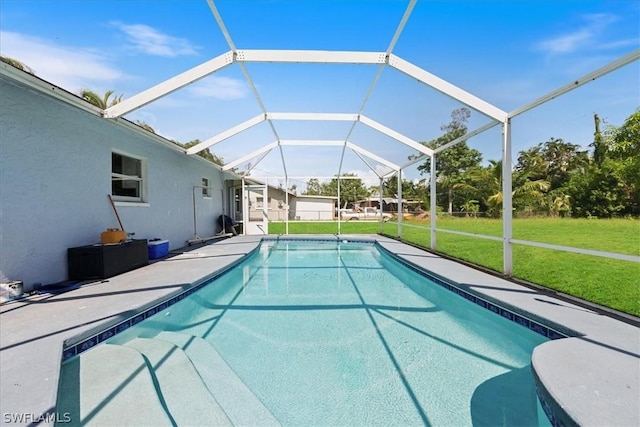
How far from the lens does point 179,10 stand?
16.1 ft

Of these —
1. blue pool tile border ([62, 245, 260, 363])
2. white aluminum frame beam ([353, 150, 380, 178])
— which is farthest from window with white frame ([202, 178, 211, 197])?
blue pool tile border ([62, 245, 260, 363])

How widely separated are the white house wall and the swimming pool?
2091mm

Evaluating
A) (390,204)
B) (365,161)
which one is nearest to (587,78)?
(365,161)

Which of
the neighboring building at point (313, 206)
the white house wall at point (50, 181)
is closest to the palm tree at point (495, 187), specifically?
the neighboring building at point (313, 206)

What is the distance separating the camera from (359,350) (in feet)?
11.1

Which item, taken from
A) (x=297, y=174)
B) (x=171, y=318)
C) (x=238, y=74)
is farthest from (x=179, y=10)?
(x=297, y=174)

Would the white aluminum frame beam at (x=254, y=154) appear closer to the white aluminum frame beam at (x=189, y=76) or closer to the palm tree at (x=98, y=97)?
the white aluminum frame beam at (x=189, y=76)

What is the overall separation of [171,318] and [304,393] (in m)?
2.29

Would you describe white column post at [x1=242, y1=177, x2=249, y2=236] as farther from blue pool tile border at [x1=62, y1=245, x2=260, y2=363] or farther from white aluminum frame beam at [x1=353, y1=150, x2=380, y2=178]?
blue pool tile border at [x1=62, y1=245, x2=260, y2=363]

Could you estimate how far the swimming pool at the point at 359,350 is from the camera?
2.41 meters

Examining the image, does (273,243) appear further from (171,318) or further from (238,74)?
(171,318)

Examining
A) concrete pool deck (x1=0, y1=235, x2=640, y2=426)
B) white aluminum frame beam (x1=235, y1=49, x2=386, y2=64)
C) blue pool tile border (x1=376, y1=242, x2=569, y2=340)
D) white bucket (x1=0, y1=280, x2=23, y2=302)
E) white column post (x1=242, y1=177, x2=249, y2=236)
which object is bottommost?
blue pool tile border (x1=376, y1=242, x2=569, y2=340)

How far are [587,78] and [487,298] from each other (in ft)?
8.60

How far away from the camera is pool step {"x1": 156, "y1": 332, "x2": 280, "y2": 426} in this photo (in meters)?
2.31
